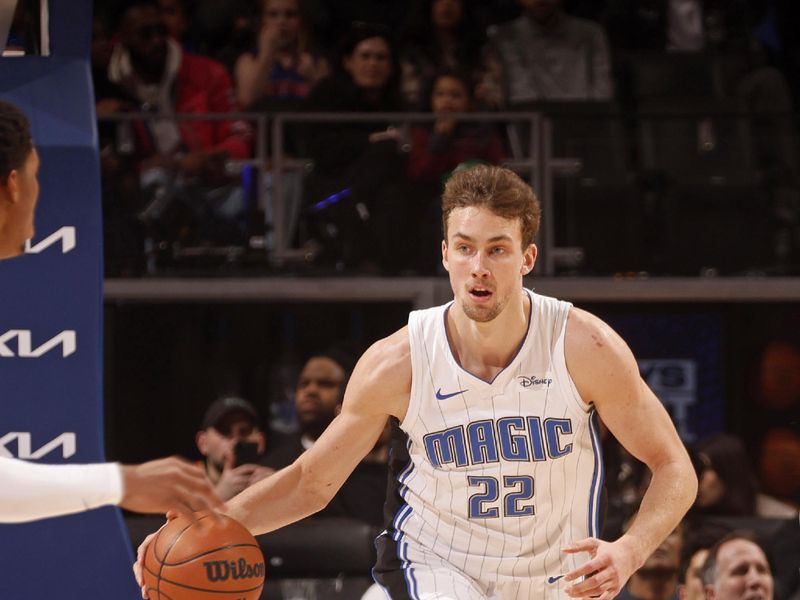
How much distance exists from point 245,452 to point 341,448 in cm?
257

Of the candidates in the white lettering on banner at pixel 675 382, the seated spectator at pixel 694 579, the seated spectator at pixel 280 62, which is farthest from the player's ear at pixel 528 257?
the seated spectator at pixel 280 62

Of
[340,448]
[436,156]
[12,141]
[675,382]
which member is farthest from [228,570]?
[675,382]

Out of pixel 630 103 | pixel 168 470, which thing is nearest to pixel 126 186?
pixel 630 103

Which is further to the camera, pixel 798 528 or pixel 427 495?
pixel 798 528

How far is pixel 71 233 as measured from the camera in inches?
197

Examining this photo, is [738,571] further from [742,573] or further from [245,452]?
[245,452]

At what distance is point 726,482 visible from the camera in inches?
275

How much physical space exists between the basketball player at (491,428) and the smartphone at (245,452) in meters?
2.47

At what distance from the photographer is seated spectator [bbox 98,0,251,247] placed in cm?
727

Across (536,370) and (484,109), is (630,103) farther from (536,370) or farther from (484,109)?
(536,370)

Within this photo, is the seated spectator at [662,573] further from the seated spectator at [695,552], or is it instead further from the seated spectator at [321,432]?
the seated spectator at [321,432]

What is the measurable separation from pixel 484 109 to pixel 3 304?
11.5ft

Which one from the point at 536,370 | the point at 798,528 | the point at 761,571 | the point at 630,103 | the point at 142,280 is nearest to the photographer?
the point at 536,370

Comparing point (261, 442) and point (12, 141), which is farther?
point (261, 442)
